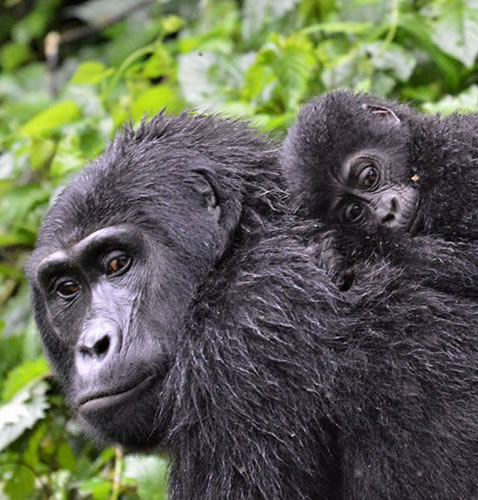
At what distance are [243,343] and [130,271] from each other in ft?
1.64

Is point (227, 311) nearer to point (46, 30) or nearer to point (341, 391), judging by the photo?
point (341, 391)

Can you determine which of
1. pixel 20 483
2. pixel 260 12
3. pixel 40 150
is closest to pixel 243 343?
pixel 20 483

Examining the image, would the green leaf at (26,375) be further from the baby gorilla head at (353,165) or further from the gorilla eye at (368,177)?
the gorilla eye at (368,177)

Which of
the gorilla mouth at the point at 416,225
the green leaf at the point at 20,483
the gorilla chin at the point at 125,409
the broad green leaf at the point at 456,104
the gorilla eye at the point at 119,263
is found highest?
the gorilla eye at the point at 119,263

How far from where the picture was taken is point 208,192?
3229mm

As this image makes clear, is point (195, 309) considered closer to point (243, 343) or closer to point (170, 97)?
point (243, 343)

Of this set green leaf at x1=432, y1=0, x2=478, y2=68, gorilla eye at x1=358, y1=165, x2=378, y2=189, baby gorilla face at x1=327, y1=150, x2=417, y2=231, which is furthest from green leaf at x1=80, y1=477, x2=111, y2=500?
green leaf at x1=432, y1=0, x2=478, y2=68

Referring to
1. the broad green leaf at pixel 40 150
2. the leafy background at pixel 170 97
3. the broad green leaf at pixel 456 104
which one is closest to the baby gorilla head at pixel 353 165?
the leafy background at pixel 170 97

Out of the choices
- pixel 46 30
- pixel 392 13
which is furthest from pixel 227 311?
pixel 46 30

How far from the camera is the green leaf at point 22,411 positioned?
14.0ft

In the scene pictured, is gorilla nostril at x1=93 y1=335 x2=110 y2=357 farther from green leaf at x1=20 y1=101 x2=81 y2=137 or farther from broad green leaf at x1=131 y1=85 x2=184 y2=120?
green leaf at x1=20 y1=101 x2=81 y2=137

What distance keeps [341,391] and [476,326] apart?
45cm

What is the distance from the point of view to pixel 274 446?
2846 mm

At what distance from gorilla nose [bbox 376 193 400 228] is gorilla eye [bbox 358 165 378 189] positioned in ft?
0.37
